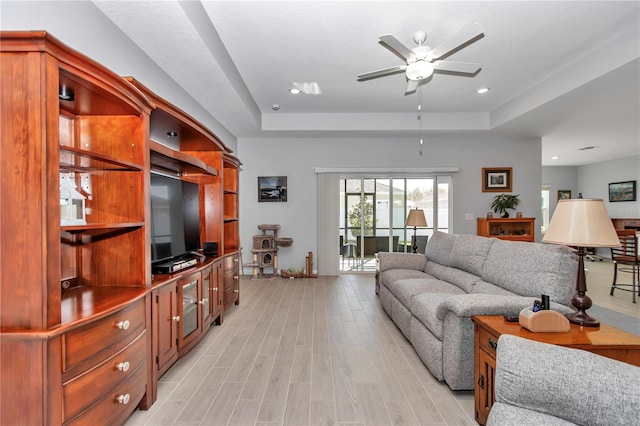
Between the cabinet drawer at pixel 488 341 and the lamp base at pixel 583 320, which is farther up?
the lamp base at pixel 583 320

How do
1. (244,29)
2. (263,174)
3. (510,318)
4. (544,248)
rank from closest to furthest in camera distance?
1. (510,318)
2. (544,248)
3. (244,29)
4. (263,174)

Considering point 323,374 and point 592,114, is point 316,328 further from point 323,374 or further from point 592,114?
point 592,114

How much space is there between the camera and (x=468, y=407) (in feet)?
6.32

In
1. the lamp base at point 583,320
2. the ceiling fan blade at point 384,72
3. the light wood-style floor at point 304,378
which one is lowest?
the light wood-style floor at point 304,378

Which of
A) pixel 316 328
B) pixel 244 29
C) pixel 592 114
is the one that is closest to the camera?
pixel 244 29

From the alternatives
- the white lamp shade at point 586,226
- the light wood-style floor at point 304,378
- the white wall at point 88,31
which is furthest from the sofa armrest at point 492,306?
the white wall at point 88,31

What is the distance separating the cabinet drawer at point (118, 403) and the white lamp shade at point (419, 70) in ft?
10.2

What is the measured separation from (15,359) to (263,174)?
502 centimetres

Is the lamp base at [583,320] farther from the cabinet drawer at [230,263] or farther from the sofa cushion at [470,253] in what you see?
the cabinet drawer at [230,263]

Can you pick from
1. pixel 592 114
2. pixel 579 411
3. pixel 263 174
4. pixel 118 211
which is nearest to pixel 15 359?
pixel 118 211

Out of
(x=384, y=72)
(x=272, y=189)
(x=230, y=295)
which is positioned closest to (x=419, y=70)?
(x=384, y=72)

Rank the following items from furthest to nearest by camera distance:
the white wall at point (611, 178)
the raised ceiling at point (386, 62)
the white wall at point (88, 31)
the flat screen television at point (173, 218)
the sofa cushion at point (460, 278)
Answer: the white wall at point (611, 178), the sofa cushion at point (460, 278), the raised ceiling at point (386, 62), the flat screen television at point (173, 218), the white wall at point (88, 31)

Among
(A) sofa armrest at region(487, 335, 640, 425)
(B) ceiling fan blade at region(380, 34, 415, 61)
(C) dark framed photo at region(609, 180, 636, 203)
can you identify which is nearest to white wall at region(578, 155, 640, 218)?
(C) dark framed photo at region(609, 180, 636, 203)

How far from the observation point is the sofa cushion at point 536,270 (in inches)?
83.5
